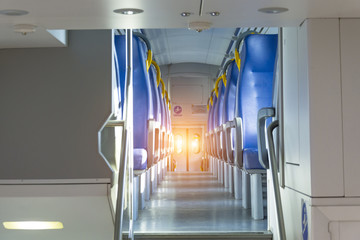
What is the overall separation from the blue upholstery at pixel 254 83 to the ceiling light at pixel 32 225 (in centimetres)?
249

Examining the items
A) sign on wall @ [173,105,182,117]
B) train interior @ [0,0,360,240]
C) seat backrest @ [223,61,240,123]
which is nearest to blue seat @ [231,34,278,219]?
train interior @ [0,0,360,240]

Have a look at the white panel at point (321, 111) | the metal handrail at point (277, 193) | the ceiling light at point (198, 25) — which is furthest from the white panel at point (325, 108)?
the ceiling light at point (198, 25)

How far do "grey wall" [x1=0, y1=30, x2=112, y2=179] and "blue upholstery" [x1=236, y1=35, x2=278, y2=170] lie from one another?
2386 mm

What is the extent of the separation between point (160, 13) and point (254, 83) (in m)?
3.01

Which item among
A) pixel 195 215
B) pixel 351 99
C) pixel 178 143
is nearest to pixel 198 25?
pixel 351 99

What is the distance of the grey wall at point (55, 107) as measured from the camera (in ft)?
12.5

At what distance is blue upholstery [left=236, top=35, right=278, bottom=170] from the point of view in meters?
5.90

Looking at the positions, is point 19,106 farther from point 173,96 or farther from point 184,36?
point 173,96

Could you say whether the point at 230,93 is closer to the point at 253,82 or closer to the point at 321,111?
the point at 253,82

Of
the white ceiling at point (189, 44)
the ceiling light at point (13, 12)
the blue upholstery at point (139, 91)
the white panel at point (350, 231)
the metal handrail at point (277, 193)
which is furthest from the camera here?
the white ceiling at point (189, 44)

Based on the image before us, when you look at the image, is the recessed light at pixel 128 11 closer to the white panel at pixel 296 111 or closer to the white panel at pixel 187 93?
the white panel at pixel 296 111

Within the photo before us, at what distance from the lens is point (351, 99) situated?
325 centimetres

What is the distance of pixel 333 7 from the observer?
3.03m

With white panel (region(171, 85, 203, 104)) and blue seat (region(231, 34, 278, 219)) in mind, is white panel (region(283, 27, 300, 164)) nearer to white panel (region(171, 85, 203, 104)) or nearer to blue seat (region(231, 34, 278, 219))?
blue seat (region(231, 34, 278, 219))
